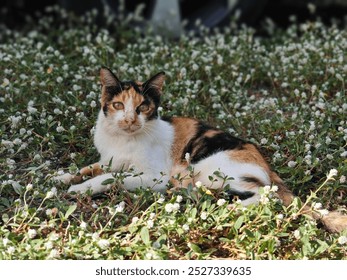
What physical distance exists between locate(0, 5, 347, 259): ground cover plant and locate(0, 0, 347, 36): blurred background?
0.22 metres

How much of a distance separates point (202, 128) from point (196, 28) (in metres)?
3.98

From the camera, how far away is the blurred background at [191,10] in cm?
820

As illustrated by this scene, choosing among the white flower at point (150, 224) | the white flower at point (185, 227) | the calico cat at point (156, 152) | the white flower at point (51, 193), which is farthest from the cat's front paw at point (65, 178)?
the white flower at point (185, 227)

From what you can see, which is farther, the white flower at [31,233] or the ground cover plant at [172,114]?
the ground cover plant at [172,114]

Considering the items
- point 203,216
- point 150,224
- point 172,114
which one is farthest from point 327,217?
point 172,114

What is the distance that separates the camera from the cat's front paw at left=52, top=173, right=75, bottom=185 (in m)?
4.66

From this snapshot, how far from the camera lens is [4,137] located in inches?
205

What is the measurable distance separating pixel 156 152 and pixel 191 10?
4908 mm

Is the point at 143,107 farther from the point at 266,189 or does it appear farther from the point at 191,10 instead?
the point at 191,10

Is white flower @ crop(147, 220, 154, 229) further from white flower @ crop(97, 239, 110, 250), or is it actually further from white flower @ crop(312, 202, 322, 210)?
white flower @ crop(312, 202, 322, 210)

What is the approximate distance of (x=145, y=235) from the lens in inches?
149

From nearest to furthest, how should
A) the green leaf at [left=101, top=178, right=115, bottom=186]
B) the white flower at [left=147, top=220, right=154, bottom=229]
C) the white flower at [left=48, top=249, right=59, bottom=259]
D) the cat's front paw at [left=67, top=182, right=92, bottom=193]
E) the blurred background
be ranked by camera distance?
the white flower at [left=48, top=249, right=59, bottom=259]
the white flower at [left=147, top=220, right=154, bottom=229]
the green leaf at [left=101, top=178, right=115, bottom=186]
the cat's front paw at [left=67, top=182, right=92, bottom=193]
the blurred background

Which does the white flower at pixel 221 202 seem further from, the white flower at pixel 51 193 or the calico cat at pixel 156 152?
the white flower at pixel 51 193

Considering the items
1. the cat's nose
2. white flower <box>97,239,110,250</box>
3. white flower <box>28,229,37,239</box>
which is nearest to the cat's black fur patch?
the cat's nose
